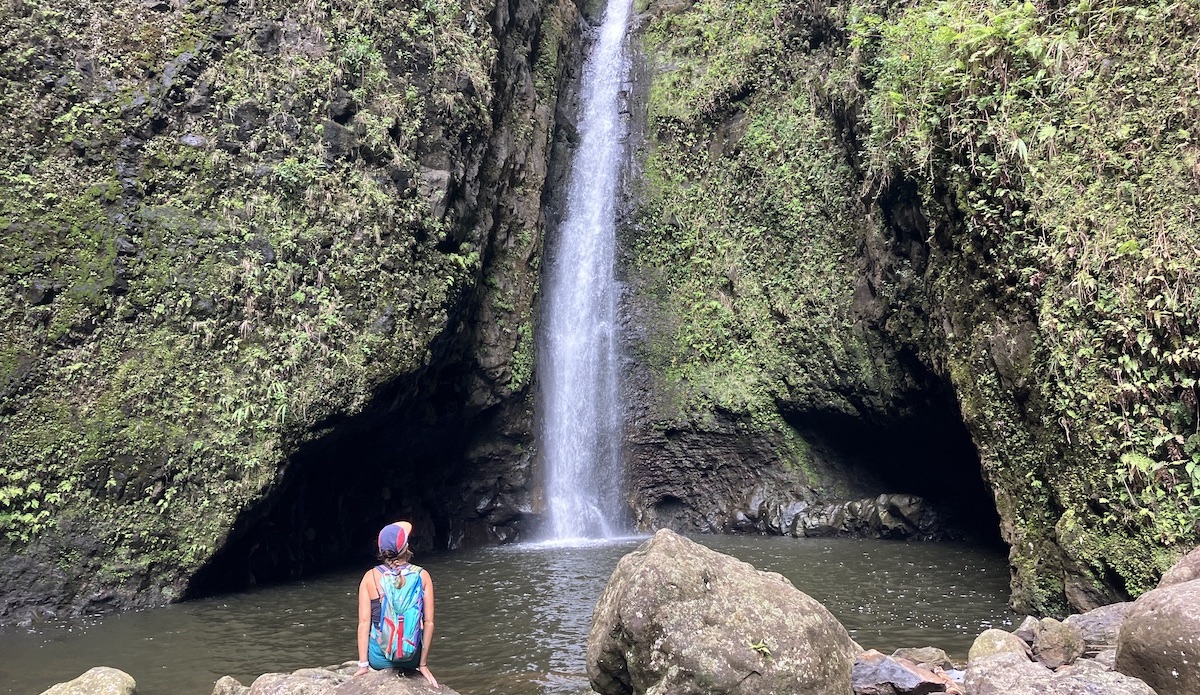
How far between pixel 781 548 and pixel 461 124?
9.60m

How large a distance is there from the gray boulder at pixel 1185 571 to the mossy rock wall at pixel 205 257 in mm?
9756

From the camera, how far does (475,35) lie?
49.5 ft

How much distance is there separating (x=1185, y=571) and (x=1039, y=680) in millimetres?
1751

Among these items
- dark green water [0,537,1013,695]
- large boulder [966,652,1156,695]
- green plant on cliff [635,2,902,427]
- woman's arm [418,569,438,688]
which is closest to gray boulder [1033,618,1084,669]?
large boulder [966,652,1156,695]

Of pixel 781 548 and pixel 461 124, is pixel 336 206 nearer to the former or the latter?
pixel 461 124

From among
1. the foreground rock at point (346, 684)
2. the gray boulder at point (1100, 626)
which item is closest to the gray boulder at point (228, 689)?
the foreground rock at point (346, 684)

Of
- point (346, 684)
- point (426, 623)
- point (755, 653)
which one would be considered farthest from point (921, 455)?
point (346, 684)

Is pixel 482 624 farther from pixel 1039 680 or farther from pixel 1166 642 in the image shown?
pixel 1166 642

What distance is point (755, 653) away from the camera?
486cm

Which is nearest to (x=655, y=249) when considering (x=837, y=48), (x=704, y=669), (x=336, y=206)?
(x=837, y=48)

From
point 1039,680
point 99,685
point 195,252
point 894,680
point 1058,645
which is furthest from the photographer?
point 195,252

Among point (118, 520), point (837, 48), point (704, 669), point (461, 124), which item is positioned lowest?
point (704, 669)

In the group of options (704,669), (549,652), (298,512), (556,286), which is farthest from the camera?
(556,286)

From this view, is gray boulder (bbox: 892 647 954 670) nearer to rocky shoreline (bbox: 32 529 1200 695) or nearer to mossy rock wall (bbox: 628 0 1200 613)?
rocky shoreline (bbox: 32 529 1200 695)
